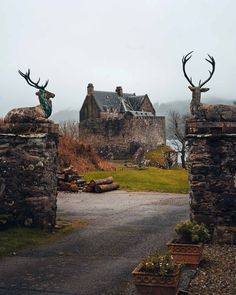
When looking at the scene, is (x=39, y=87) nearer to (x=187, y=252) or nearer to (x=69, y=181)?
(x=187, y=252)

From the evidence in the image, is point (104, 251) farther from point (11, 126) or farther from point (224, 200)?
point (11, 126)

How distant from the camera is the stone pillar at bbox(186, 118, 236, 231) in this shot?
1169 centimetres

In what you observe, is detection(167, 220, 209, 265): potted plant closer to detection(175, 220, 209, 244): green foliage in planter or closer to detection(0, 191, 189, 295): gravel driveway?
detection(175, 220, 209, 244): green foliage in planter

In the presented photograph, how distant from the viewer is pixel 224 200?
1170 centimetres

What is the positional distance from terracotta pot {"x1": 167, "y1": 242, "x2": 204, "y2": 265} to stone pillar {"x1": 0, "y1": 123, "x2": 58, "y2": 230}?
16.5 feet

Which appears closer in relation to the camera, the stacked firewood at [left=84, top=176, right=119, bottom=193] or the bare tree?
the stacked firewood at [left=84, top=176, right=119, bottom=193]

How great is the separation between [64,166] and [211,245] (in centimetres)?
2170

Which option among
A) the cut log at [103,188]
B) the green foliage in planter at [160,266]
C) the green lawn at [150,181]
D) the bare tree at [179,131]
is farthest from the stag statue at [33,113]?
the bare tree at [179,131]

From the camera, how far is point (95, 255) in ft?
35.0

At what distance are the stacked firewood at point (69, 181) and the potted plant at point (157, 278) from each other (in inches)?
769

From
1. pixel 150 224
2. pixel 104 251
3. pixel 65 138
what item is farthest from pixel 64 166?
pixel 104 251

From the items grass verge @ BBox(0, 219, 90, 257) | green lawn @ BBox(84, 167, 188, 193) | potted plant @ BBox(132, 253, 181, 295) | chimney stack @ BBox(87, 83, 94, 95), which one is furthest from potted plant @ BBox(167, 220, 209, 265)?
chimney stack @ BBox(87, 83, 94, 95)

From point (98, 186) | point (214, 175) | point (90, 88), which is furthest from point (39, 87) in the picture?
point (90, 88)

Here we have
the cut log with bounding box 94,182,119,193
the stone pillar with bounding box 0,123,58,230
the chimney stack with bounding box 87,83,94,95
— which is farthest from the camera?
the chimney stack with bounding box 87,83,94,95
